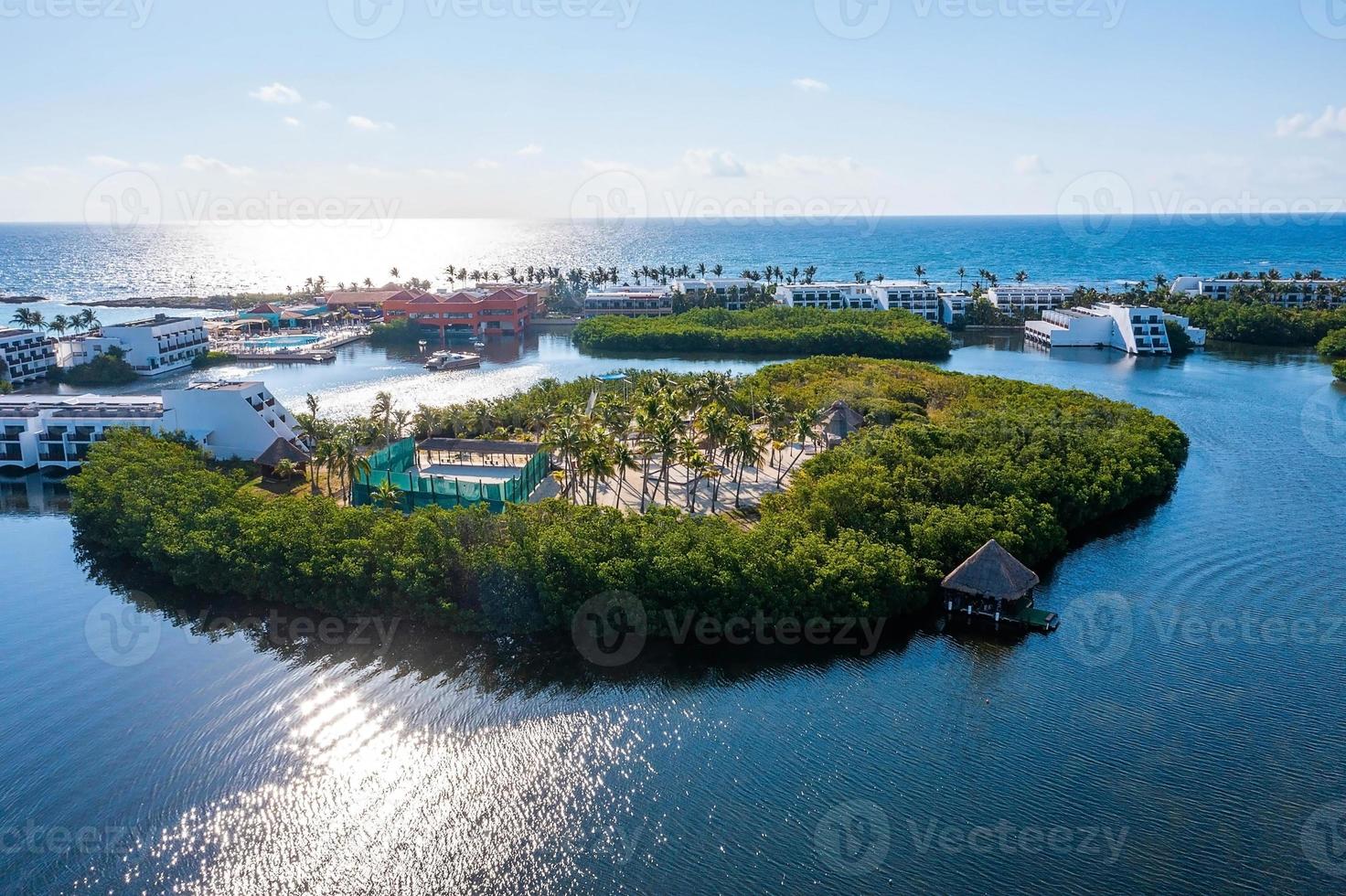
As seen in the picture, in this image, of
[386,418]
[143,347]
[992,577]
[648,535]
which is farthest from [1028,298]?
[143,347]

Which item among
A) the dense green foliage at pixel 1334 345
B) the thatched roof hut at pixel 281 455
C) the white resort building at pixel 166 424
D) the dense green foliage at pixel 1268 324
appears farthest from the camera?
the dense green foliage at pixel 1268 324

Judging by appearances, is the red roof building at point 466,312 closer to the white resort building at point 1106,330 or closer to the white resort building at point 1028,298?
the white resort building at point 1106,330

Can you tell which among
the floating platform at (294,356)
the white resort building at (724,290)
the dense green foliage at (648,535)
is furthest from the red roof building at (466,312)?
the dense green foliage at (648,535)

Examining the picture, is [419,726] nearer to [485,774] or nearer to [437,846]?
[485,774]

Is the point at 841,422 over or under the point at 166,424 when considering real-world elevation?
under

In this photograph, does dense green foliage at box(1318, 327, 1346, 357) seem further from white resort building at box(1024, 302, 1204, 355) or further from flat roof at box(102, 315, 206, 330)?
flat roof at box(102, 315, 206, 330)

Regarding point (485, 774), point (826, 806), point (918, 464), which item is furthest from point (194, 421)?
point (826, 806)

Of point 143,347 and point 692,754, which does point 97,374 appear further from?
point 692,754
